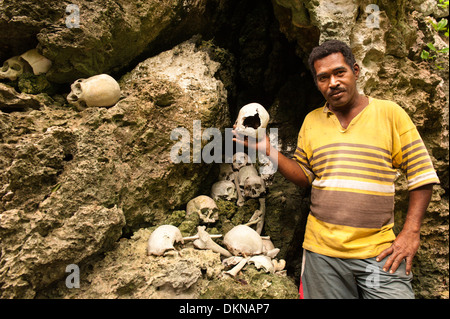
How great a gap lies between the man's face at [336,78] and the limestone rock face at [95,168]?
862 millimetres

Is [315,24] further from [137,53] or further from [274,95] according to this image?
[137,53]

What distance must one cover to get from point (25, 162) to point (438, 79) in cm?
307

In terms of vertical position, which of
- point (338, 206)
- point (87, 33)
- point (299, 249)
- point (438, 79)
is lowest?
point (299, 249)

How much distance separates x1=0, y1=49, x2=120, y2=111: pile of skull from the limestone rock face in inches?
2.8

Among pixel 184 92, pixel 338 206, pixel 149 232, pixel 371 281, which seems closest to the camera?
pixel 371 281

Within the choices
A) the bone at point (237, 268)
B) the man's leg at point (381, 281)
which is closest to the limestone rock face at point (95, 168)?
the bone at point (237, 268)

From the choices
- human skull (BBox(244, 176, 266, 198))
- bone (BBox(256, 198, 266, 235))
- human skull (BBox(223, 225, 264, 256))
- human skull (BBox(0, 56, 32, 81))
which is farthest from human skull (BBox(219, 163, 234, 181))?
human skull (BBox(0, 56, 32, 81))

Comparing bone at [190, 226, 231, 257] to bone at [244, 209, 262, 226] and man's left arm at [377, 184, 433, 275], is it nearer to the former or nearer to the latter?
bone at [244, 209, 262, 226]

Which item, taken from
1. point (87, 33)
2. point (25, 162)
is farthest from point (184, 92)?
point (25, 162)

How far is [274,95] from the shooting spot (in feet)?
10.1

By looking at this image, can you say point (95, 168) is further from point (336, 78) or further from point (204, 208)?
point (336, 78)

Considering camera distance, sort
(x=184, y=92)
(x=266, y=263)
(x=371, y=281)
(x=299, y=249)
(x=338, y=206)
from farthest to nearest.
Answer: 1. (x=299, y=249)
2. (x=184, y=92)
3. (x=266, y=263)
4. (x=338, y=206)
5. (x=371, y=281)

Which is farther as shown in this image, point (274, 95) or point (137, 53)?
point (274, 95)

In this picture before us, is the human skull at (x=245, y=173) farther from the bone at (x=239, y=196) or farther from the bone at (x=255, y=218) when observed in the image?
the bone at (x=255, y=218)
